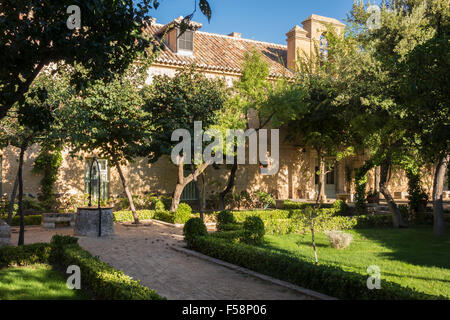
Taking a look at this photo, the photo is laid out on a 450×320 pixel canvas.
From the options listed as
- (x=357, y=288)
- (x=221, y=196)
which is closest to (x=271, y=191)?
(x=221, y=196)

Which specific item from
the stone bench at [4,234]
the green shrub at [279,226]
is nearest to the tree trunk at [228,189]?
the green shrub at [279,226]

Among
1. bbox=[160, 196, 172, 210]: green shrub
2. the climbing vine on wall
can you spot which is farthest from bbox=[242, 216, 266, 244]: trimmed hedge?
the climbing vine on wall

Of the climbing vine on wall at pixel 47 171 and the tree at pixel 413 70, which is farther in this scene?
the climbing vine on wall at pixel 47 171

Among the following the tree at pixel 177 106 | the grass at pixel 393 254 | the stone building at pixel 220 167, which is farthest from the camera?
the stone building at pixel 220 167

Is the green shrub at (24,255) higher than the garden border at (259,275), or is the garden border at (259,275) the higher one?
the green shrub at (24,255)

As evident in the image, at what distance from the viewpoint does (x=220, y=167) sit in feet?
69.8

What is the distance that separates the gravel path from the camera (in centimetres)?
724

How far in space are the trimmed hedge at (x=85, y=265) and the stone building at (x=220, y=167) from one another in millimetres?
6716

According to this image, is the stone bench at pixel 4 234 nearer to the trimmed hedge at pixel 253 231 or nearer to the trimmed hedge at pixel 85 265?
the trimmed hedge at pixel 85 265

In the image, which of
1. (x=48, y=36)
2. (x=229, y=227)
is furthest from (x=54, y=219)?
(x=48, y=36)

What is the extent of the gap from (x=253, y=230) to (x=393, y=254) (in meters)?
3.92

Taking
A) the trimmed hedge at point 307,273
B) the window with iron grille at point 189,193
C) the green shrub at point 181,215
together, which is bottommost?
the trimmed hedge at point 307,273

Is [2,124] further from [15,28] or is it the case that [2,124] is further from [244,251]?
[244,251]

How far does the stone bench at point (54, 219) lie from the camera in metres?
15.0
